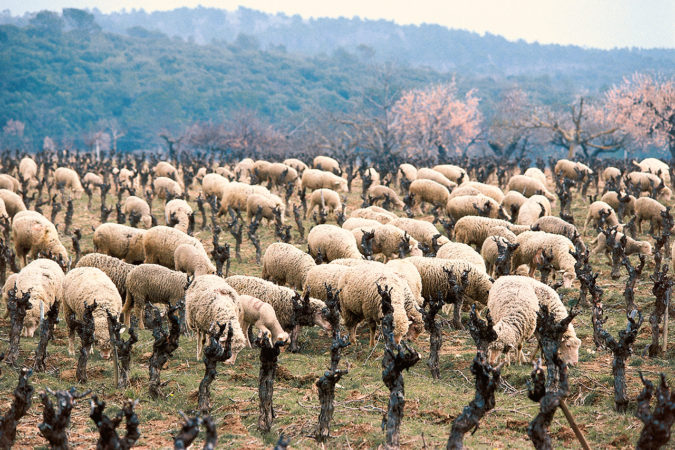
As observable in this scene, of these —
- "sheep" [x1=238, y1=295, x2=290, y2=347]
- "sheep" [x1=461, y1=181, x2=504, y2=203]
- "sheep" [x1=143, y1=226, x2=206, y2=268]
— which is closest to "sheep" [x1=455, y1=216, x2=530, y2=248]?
"sheep" [x1=461, y1=181, x2=504, y2=203]

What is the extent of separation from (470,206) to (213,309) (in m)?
11.7

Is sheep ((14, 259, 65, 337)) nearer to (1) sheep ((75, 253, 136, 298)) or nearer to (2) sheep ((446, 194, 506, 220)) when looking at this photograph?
(1) sheep ((75, 253, 136, 298))

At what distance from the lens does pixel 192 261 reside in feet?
43.1

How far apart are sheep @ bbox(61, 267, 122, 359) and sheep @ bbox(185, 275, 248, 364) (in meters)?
1.20

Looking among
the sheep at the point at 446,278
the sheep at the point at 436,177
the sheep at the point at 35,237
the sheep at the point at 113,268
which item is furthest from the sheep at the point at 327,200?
the sheep at the point at 113,268

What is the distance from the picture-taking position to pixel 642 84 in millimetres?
50250

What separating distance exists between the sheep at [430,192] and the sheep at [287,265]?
994 cm

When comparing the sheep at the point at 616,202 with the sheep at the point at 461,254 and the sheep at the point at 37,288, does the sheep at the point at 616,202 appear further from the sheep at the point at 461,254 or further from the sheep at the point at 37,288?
the sheep at the point at 37,288

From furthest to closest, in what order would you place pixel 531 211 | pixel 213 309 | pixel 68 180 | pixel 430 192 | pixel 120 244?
pixel 68 180 → pixel 430 192 → pixel 531 211 → pixel 120 244 → pixel 213 309

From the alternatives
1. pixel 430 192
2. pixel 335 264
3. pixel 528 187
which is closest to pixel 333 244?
pixel 335 264

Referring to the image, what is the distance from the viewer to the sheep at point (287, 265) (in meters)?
12.8

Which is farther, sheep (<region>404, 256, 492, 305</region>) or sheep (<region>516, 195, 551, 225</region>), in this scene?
sheep (<region>516, 195, 551, 225</region>)

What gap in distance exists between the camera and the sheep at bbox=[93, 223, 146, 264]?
48.7 ft

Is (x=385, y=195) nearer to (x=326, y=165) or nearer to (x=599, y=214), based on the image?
(x=599, y=214)
